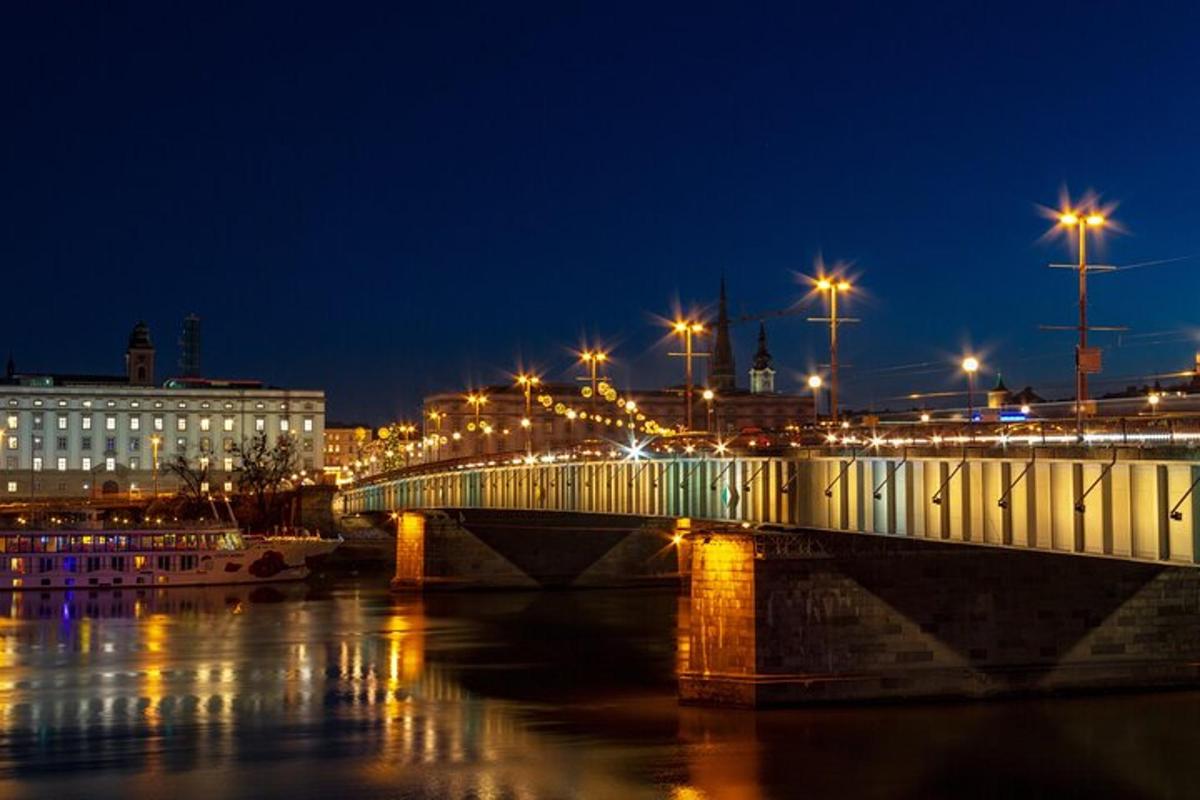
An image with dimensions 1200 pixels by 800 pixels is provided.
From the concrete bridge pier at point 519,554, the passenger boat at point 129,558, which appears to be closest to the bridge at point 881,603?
the concrete bridge pier at point 519,554

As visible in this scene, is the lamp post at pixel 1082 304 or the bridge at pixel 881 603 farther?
the bridge at pixel 881 603

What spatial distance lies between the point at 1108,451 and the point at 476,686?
32893mm

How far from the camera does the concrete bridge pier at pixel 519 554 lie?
370ft

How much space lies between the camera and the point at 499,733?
52688mm

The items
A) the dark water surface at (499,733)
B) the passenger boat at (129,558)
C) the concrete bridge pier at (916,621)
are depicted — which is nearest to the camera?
the dark water surface at (499,733)

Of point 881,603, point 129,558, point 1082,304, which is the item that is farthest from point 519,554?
point 1082,304

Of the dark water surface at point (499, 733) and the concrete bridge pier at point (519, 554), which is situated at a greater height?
the concrete bridge pier at point (519, 554)

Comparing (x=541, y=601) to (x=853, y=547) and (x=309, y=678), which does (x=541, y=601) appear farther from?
(x=853, y=547)

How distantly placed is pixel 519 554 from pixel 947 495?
234 feet

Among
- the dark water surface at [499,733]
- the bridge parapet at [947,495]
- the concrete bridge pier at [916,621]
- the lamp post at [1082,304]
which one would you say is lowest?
the dark water surface at [499,733]

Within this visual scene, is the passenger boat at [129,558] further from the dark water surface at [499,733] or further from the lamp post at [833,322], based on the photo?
the lamp post at [833,322]

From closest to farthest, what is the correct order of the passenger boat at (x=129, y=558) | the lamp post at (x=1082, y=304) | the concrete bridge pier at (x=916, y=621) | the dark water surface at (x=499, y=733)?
1. the lamp post at (x=1082, y=304)
2. the dark water surface at (x=499, y=733)
3. the concrete bridge pier at (x=916, y=621)
4. the passenger boat at (x=129, y=558)

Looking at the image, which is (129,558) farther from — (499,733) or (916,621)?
(916,621)

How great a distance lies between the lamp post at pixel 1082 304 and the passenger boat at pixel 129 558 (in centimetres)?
9159
